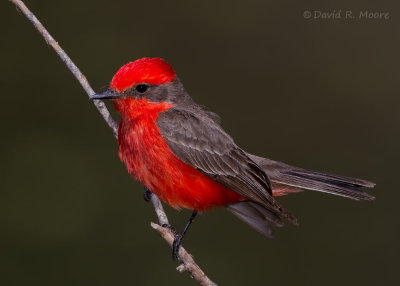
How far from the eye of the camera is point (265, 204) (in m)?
4.70

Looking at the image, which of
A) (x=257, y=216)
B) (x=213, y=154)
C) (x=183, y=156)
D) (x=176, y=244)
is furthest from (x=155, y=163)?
(x=257, y=216)

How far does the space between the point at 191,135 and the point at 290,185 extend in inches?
39.7

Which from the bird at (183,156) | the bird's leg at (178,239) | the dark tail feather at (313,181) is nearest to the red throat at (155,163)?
the bird at (183,156)

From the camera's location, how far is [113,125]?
198 inches

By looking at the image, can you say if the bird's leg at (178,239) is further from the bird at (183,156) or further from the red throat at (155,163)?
the red throat at (155,163)

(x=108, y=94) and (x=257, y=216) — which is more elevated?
(x=108, y=94)

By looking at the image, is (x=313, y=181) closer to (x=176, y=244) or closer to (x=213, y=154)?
(x=213, y=154)

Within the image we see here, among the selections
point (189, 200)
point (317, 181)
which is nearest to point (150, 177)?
point (189, 200)

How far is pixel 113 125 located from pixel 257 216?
1.32m

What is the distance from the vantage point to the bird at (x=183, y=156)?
455 centimetres

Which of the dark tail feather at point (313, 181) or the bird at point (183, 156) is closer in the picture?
the bird at point (183, 156)

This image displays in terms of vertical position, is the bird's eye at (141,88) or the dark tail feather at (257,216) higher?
the bird's eye at (141,88)

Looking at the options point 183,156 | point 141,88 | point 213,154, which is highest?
point 141,88

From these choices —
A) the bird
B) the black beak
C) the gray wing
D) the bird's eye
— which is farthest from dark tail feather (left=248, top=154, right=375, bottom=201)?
the black beak
